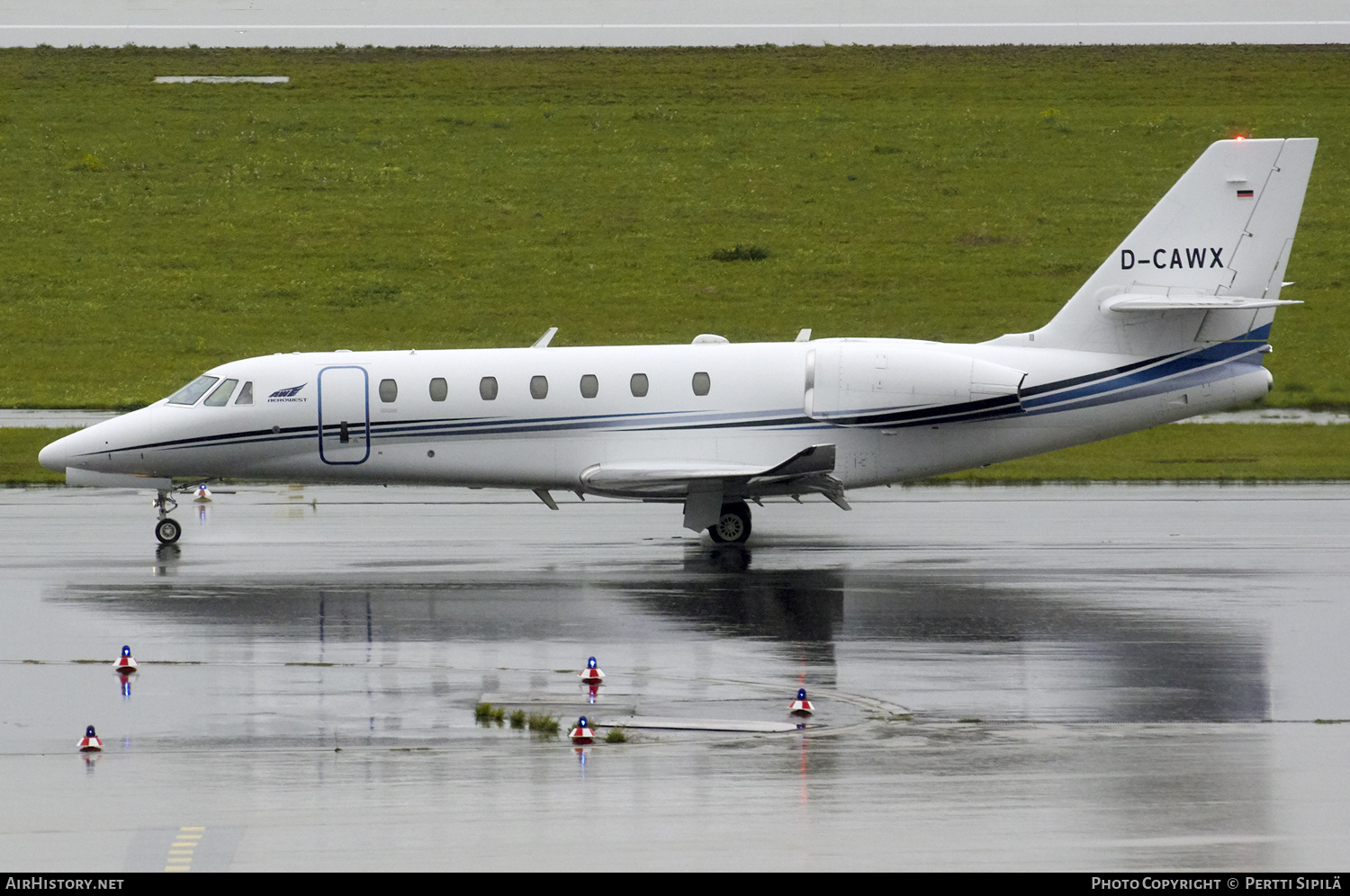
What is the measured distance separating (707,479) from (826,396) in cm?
200

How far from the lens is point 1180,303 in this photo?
68.8ft

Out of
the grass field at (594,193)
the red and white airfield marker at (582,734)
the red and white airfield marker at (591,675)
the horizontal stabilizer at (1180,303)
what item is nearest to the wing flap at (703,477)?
the horizontal stabilizer at (1180,303)

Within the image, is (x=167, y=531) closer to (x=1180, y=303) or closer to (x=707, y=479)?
(x=707, y=479)

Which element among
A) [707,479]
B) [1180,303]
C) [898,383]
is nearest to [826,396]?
[898,383]

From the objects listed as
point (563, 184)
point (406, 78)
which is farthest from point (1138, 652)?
point (406, 78)

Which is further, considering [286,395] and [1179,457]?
[1179,457]

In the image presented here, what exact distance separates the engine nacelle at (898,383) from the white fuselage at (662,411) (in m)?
0.02

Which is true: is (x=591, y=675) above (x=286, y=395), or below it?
below

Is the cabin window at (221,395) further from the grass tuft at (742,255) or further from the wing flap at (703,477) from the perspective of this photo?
the grass tuft at (742,255)

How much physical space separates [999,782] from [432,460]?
1315 cm

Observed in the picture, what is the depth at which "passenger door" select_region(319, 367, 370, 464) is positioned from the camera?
22.1m

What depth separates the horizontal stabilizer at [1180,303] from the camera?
20.8 metres

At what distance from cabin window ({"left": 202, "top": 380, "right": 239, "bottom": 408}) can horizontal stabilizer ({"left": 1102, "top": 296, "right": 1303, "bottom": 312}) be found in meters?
12.0

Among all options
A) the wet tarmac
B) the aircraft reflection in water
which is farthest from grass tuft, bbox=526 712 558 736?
the aircraft reflection in water
